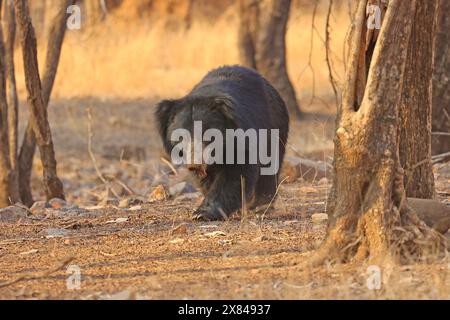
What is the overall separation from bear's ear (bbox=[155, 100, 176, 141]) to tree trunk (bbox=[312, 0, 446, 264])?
2.38m

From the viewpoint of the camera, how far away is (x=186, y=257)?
4.96 m

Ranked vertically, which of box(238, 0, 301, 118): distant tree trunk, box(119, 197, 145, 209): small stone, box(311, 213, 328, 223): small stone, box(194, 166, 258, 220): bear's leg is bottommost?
box(119, 197, 145, 209): small stone


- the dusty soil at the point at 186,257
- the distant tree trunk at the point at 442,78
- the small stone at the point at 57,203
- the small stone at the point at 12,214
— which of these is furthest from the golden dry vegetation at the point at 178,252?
the distant tree trunk at the point at 442,78

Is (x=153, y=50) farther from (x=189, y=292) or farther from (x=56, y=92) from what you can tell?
(x=189, y=292)

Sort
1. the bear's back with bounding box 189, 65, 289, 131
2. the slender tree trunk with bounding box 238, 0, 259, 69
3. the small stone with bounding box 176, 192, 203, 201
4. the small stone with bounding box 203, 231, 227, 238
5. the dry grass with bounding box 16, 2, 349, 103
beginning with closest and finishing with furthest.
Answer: the small stone with bounding box 203, 231, 227, 238 < the bear's back with bounding box 189, 65, 289, 131 < the small stone with bounding box 176, 192, 203, 201 < the slender tree trunk with bounding box 238, 0, 259, 69 < the dry grass with bounding box 16, 2, 349, 103

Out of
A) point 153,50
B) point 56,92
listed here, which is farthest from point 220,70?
point 153,50

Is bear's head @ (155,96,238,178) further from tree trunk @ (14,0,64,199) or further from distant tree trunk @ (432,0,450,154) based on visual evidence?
distant tree trunk @ (432,0,450,154)

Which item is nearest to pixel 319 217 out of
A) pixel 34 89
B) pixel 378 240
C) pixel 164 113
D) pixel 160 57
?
pixel 164 113

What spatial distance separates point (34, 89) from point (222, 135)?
1.97 m

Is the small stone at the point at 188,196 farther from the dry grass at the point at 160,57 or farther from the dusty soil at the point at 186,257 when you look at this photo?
the dry grass at the point at 160,57

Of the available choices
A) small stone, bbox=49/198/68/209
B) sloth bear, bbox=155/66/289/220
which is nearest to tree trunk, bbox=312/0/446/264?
sloth bear, bbox=155/66/289/220

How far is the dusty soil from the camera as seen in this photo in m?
4.12
